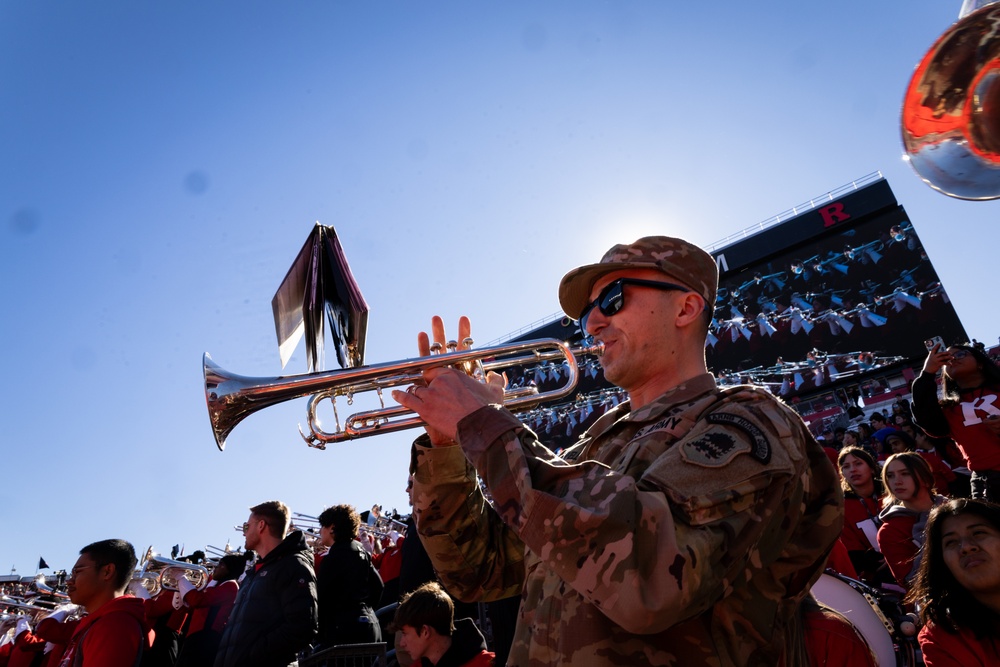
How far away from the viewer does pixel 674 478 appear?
67.4 inches

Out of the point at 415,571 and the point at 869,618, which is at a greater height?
the point at 415,571

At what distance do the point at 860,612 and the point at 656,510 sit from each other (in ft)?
8.70

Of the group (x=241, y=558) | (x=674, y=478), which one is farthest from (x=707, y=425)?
(x=241, y=558)

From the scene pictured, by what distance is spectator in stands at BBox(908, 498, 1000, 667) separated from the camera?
10.7 ft

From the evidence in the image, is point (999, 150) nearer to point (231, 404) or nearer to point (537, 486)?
point (537, 486)

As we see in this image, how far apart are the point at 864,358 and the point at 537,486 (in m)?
20.7

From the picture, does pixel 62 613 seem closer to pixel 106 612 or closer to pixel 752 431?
pixel 106 612

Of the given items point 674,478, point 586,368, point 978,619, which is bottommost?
point 978,619

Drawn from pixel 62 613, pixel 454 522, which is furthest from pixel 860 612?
pixel 62 613

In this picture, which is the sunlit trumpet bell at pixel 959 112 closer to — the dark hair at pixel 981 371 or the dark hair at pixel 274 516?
the dark hair at pixel 981 371

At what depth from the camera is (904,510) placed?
497cm

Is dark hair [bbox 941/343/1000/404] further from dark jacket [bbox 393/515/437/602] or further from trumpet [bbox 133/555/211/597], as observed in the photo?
trumpet [bbox 133/555/211/597]

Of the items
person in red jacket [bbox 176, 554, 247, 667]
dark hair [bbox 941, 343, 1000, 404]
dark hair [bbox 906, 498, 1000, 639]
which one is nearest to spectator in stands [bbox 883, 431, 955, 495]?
dark hair [bbox 941, 343, 1000, 404]

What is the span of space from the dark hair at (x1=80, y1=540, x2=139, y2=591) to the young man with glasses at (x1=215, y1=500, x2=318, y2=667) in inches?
41.8
